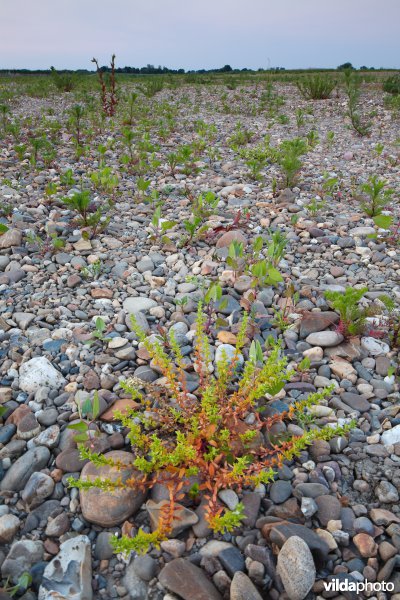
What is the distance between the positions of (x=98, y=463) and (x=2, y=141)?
292 inches

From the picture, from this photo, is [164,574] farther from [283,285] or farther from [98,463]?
[283,285]

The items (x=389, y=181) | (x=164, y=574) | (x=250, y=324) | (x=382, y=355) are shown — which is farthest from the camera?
(x=389, y=181)

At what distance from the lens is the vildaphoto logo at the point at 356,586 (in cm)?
182

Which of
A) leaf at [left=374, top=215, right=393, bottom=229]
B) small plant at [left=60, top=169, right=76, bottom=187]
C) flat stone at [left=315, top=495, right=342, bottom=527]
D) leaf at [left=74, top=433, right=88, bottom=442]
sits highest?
small plant at [left=60, top=169, right=76, bottom=187]

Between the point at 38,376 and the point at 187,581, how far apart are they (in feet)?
4.91

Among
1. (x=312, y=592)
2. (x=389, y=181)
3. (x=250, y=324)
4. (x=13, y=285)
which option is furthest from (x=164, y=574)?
(x=389, y=181)

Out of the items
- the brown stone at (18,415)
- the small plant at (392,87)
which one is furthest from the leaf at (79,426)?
the small plant at (392,87)

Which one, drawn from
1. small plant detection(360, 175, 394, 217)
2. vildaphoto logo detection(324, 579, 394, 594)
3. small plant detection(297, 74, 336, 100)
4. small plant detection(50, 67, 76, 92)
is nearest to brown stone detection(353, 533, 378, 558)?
vildaphoto logo detection(324, 579, 394, 594)

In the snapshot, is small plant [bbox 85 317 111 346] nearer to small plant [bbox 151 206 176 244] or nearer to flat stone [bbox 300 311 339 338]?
flat stone [bbox 300 311 339 338]

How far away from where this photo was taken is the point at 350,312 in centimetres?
312

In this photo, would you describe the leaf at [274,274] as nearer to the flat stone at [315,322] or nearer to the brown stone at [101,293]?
the flat stone at [315,322]

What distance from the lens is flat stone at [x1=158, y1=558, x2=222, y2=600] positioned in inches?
69.4

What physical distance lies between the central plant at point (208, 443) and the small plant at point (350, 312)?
74 centimetres

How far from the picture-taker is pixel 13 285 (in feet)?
12.4
